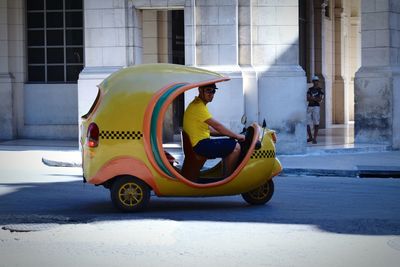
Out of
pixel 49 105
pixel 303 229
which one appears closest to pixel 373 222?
pixel 303 229

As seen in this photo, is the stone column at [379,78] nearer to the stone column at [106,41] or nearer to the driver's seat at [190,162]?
the stone column at [106,41]

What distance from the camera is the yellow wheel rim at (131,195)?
36.6 ft

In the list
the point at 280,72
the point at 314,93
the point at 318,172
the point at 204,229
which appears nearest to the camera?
the point at 204,229

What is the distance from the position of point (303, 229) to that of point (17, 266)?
10.7 feet

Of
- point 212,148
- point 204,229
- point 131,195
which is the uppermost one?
point 212,148

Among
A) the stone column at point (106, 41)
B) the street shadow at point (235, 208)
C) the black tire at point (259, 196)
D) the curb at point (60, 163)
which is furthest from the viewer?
the stone column at point (106, 41)

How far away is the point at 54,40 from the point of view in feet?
84.7

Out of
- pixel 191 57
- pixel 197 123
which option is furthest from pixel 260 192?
pixel 191 57

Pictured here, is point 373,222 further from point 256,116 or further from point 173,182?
point 256,116

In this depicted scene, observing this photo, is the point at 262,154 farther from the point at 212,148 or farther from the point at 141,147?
the point at 141,147

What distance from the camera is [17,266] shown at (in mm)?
7875

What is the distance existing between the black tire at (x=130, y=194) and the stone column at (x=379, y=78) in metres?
11.6

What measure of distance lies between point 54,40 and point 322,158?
9865 millimetres

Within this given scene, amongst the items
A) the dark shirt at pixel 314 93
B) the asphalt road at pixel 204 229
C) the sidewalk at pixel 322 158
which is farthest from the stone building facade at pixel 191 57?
the asphalt road at pixel 204 229
